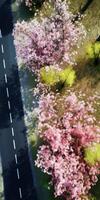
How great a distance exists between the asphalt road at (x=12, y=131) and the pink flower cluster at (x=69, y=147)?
2.34 meters

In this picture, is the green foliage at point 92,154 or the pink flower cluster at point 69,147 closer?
the pink flower cluster at point 69,147

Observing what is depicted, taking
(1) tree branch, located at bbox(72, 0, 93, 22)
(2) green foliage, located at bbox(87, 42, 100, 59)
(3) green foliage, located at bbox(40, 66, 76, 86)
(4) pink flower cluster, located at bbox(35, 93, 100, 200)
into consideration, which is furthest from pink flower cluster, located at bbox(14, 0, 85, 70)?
(4) pink flower cluster, located at bbox(35, 93, 100, 200)

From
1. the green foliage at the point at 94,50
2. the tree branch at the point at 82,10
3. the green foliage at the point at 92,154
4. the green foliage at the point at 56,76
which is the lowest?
the green foliage at the point at 92,154

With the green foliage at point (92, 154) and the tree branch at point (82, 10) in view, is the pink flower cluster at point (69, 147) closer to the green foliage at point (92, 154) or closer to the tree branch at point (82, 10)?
the green foliage at point (92, 154)

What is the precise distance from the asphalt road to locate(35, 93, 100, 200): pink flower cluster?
2.34 metres

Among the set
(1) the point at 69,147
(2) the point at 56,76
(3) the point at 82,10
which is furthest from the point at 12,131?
(3) the point at 82,10

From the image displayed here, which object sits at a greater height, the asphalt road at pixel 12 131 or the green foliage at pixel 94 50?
the green foliage at pixel 94 50

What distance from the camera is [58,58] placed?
176ft

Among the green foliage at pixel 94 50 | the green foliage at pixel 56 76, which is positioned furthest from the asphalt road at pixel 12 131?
the green foliage at pixel 94 50

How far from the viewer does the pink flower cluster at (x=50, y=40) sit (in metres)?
52.8

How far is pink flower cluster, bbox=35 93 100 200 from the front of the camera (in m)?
46.9

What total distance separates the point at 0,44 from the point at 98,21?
1049 cm

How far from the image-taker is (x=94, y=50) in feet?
176

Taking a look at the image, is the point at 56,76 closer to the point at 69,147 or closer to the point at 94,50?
the point at 94,50
